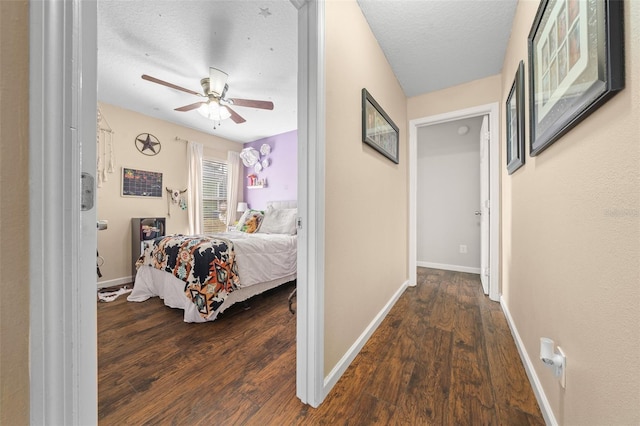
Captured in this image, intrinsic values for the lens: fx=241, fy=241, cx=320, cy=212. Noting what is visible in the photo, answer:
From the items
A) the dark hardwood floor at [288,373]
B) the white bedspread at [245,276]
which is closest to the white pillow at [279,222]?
the white bedspread at [245,276]

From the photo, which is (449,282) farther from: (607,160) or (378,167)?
(607,160)

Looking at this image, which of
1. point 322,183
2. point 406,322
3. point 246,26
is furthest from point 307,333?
point 246,26

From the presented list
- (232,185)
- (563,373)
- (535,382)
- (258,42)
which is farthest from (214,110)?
(535,382)

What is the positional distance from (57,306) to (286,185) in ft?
14.2

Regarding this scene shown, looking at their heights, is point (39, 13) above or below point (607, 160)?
above

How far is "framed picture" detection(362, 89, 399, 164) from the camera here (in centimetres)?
175

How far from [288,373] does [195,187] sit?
380cm

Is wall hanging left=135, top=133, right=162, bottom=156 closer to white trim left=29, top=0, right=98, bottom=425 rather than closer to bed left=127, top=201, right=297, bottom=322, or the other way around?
bed left=127, top=201, right=297, bottom=322

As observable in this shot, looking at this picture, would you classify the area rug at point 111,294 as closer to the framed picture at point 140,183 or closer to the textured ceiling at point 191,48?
the framed picture at point 140,183

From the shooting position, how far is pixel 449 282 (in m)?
3.19

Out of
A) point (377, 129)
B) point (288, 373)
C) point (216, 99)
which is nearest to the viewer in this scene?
point (288, 373)

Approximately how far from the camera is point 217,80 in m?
2.61

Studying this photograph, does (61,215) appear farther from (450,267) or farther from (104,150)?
(450,267)

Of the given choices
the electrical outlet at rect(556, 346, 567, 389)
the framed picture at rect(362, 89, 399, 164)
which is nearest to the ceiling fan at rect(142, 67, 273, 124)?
the framed picture at rect(362, 89, 399, 164)
